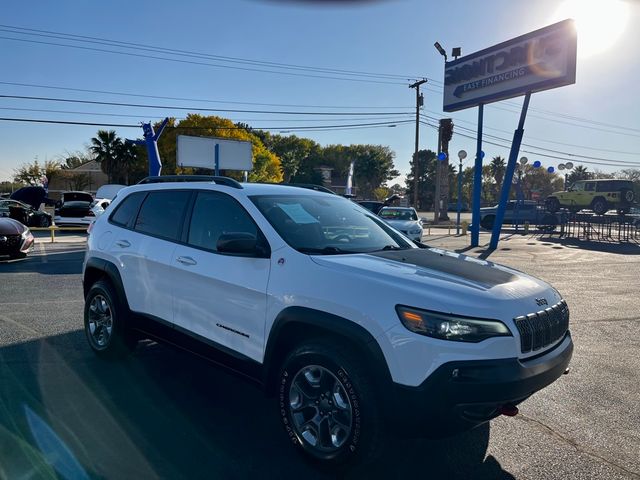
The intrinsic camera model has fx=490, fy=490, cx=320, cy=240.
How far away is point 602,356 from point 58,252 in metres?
14.1

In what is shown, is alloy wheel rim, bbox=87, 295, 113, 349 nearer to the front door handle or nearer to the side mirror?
the front door handle

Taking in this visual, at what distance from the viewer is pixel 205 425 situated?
358cm

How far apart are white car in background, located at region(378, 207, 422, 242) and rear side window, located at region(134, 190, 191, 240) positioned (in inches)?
520

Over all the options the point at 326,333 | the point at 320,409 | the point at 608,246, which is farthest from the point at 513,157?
the point at 320,409

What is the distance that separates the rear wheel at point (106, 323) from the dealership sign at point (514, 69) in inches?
639

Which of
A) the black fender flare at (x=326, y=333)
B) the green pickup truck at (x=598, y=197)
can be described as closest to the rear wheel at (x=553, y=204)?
the green pickup truck at (x=598, y=197)

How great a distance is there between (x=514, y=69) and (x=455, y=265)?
662 inches

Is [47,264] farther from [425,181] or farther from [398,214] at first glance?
[425,181]

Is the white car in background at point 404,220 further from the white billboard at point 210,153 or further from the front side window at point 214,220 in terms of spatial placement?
the front side window at point 214,220

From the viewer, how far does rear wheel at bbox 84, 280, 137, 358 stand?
4.67 metres

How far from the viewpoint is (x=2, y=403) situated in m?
3.82

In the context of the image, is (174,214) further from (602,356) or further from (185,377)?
(602,356)

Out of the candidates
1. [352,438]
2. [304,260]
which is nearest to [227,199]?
[304,260]

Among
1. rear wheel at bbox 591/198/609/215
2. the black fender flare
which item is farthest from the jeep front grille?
rear wheel at bbox 591/198/609/215
